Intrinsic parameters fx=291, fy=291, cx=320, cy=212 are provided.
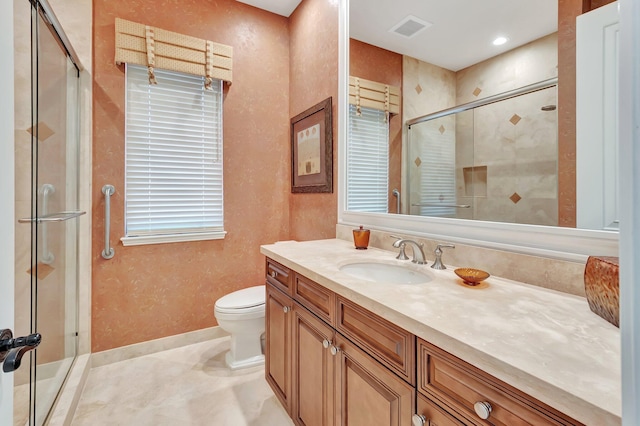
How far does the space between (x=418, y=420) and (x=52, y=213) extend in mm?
2023

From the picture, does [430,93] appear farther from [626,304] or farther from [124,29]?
[124,29]

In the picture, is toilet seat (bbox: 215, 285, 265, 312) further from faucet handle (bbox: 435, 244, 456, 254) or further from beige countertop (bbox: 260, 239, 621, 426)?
faucet handle (bbox: 435, 244, 456, 254)

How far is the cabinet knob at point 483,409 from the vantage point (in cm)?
61

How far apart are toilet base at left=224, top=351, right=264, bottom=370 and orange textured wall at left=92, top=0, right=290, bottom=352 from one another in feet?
1.51

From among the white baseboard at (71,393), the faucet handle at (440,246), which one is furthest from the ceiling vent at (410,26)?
the white baseboard at (71,393)

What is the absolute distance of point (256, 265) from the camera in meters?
2.66

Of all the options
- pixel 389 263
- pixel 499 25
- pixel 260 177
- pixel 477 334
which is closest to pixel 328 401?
pixel 389 263

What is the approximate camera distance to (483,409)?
61 cm

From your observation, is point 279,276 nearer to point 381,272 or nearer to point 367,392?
point 381,272

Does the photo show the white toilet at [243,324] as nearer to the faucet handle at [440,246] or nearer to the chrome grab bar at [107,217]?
the chrome grab bar at [107,217]

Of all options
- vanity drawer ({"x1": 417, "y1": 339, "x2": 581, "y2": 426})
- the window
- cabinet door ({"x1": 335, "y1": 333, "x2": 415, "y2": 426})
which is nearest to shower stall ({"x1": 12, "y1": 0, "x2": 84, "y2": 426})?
the window

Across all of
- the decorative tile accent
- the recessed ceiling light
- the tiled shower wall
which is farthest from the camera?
the decorative tile accent

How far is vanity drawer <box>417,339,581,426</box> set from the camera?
542mm

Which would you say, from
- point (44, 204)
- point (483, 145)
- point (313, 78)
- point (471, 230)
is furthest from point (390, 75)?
point (44, 204)
